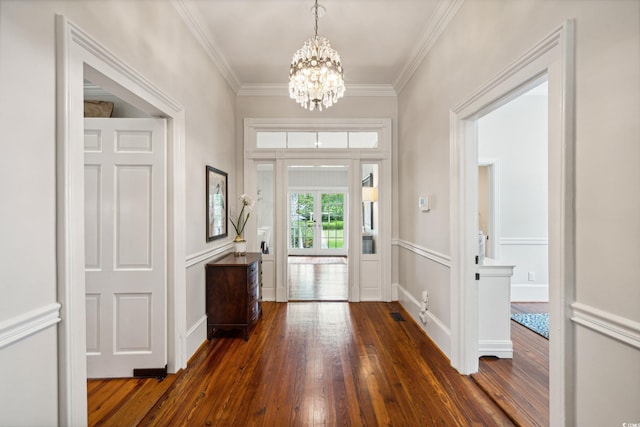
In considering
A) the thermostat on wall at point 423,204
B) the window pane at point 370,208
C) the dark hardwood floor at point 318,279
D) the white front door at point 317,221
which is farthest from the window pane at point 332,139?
the white front door at point 317,221

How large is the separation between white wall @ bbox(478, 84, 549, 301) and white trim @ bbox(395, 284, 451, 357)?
1787mm

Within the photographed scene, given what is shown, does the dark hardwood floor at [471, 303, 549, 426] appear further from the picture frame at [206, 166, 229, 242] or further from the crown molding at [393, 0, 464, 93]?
the crown molding at [393, 0, 464, 93]

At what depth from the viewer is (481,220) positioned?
16.1 feet

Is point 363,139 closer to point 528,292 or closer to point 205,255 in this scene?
point 205,255

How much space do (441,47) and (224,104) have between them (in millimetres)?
2680

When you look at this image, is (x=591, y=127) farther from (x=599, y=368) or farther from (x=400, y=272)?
(x=400, y=272)

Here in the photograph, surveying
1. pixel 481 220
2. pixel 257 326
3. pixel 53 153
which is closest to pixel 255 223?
pixel 257 326

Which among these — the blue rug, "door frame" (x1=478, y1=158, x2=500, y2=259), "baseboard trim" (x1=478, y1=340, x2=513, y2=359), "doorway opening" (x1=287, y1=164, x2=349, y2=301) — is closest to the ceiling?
"door frame" (x1=478, y1=158, x2=500, y2=259)

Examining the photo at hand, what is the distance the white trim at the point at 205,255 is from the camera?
2773mm

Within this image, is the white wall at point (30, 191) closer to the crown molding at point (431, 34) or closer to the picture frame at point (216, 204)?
the picture frame at point (216, 204)

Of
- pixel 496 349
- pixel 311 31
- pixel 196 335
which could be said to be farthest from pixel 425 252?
pixel 311 31

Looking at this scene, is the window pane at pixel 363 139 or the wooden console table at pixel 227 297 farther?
the window pane at pixel 363 139

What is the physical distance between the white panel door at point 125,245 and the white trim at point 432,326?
2.55 meters

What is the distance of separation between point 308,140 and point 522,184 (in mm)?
3368
